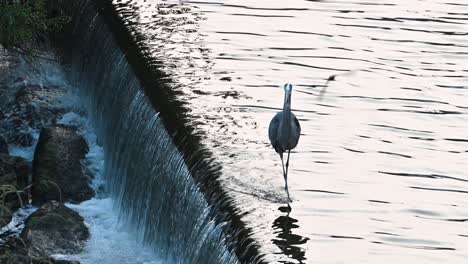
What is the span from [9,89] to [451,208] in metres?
7.98

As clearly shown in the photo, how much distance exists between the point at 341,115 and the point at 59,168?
344cm

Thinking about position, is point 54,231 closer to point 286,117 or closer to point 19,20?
point 19,20

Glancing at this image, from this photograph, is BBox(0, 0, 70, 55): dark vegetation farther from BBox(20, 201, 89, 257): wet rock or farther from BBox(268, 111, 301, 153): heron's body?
BBox(268, 111, 301, 153): heron's body

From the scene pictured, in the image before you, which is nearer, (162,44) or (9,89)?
(162,44)

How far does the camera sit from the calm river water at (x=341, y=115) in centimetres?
894

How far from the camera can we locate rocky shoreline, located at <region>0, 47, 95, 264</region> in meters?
11.2

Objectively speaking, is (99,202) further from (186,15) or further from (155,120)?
(186,15)

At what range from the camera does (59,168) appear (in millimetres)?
12867

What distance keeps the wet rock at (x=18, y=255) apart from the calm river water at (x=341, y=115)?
1806 millimetres

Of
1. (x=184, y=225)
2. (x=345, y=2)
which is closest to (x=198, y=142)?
(x=184, y=225)

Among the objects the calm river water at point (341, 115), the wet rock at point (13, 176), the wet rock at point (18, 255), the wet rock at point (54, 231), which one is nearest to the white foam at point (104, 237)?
the wet rock at point (54, 231)

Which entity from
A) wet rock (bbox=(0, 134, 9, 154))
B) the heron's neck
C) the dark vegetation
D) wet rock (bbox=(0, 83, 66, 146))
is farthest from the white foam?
the heron's neck

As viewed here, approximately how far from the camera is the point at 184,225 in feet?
33.3

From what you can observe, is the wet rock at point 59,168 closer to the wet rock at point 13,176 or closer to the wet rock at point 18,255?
the wet rock at point 13,176
